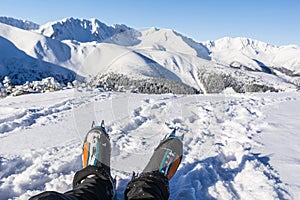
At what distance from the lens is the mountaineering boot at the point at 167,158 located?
3.27m

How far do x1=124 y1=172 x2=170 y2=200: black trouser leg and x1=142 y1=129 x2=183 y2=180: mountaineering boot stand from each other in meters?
0.33

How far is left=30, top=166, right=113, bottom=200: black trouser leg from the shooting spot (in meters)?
2.26

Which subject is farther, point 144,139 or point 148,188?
point 144,139

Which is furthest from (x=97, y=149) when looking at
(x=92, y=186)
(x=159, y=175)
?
(x=92, y=186)

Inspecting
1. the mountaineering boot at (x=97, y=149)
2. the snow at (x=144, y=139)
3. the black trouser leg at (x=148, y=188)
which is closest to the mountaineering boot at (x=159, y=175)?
the black trouser leg at (x=148, y=188)

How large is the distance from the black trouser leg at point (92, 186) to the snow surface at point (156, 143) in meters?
0.27

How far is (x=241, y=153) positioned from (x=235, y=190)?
1131mm

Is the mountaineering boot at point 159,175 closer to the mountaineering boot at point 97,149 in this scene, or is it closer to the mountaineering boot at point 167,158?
the mountaineering boot at point 167,158

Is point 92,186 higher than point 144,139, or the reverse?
point 92,186

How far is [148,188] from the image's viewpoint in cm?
255

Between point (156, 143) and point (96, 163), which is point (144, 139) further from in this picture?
point (96, 163)

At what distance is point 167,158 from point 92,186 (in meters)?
1.21

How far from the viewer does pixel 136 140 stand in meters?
4.77

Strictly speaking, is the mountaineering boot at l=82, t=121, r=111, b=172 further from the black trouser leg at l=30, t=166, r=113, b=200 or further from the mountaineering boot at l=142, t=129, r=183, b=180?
the mountaineering boot at l=142, t=129, r=183, b=180
